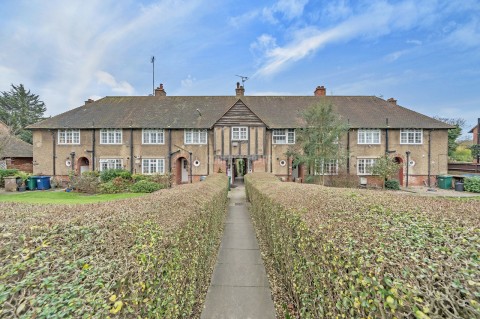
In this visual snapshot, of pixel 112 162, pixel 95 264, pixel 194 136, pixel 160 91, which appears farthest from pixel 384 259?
pixel 160 91

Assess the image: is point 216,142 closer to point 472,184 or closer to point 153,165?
point 153,165

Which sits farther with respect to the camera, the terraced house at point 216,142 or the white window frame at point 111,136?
the white window frame at point 111,136

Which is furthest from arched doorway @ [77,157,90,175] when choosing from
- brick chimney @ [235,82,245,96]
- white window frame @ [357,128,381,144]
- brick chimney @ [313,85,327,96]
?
white window frame @ [357,128,381,144]

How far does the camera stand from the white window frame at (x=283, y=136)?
70.0ft

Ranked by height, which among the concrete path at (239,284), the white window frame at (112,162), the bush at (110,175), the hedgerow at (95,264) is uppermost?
the white window frame at (112,162)

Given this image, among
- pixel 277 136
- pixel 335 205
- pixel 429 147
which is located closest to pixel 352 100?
pixel 429 147

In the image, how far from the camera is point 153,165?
71.1ft

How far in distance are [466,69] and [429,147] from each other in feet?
24.2

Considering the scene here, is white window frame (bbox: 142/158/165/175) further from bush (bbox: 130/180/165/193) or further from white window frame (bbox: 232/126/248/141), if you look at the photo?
white window frame (bbox: 232/126/248/141)

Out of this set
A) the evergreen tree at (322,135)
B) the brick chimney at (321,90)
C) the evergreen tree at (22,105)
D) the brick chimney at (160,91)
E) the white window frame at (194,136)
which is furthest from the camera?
the evergreen tree at (22,105)

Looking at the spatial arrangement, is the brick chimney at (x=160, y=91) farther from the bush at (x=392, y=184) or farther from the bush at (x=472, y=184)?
the bush at (x=472, y=184)

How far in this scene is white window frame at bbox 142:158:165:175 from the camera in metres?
21.6

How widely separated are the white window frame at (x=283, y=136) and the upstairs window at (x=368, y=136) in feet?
22.6

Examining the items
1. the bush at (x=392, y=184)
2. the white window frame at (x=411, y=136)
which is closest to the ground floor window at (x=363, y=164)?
the bush at (x=392, y=184)
